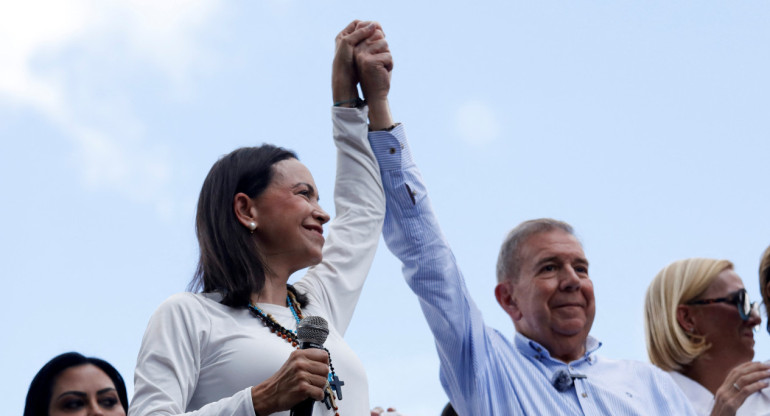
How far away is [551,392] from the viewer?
14.2 ft

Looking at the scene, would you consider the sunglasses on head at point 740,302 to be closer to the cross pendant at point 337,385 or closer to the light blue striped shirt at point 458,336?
the light blue striped shirt at point 458,336

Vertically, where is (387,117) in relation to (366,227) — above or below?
above

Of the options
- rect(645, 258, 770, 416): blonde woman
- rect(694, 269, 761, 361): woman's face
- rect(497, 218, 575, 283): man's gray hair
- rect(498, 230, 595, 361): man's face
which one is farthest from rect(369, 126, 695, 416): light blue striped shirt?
rect(694, 269, 761, 361): woman's face

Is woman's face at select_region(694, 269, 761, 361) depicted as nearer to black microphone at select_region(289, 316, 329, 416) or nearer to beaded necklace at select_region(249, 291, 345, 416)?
beaded necklace at select_region(249, 291, 345, 416)

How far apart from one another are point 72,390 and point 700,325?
3.37m

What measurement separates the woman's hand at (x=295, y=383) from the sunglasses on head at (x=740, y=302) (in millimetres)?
3181

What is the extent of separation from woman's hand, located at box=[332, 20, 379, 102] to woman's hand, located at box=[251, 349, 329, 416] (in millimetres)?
1582

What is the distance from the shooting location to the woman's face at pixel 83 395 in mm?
5199

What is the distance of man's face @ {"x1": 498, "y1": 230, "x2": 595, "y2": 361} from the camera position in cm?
466

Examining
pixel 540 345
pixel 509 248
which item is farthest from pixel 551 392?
pixel 509 248

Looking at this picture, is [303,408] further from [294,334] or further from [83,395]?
[83,395]

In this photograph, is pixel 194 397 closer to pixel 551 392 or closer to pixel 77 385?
pixel 551 392

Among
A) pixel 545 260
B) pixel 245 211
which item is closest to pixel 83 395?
pixel 245 211

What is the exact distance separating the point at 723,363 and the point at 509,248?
1.45m
